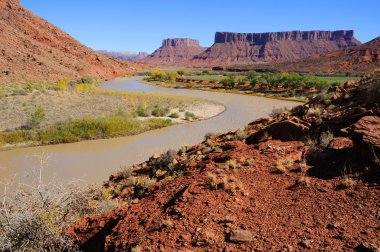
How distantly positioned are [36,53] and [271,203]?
73952 millimetres

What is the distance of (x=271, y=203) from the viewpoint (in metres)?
6.02

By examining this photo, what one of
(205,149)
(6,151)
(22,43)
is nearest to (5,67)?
(22,43)

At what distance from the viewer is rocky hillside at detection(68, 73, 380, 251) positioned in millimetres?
5047

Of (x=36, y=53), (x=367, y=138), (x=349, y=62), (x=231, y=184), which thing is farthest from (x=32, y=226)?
(x=349, y=62)

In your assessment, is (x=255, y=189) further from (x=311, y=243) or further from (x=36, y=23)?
(x=36, y=23)

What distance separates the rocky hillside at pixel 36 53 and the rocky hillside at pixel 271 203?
53.9 metres

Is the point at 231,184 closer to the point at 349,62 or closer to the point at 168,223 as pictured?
the point at 168,223

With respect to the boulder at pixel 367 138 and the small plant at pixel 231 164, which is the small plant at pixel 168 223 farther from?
the boulder at pixel 367 138

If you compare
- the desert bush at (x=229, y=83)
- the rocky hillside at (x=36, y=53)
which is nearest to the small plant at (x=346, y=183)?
the desert bush at (x=229, y=83)

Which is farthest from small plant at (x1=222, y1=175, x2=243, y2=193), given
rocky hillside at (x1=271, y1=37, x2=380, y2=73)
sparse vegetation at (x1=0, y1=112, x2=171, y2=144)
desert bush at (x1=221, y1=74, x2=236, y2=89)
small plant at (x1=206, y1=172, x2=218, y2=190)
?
rocky hillside at (x1=271, y1=37, x2=380, y2=73)

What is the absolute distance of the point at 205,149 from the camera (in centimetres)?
1174

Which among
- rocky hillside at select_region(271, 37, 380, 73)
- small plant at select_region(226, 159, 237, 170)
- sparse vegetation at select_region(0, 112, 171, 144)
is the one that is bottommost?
sparse vegetation at select_region(0, 112, 171, 144)

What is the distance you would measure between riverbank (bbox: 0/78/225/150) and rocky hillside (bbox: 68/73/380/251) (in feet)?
43.3

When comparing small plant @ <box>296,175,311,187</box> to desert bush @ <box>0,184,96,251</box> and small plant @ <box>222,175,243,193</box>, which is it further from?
desert bush @ <box>0,184,96,251</box>
